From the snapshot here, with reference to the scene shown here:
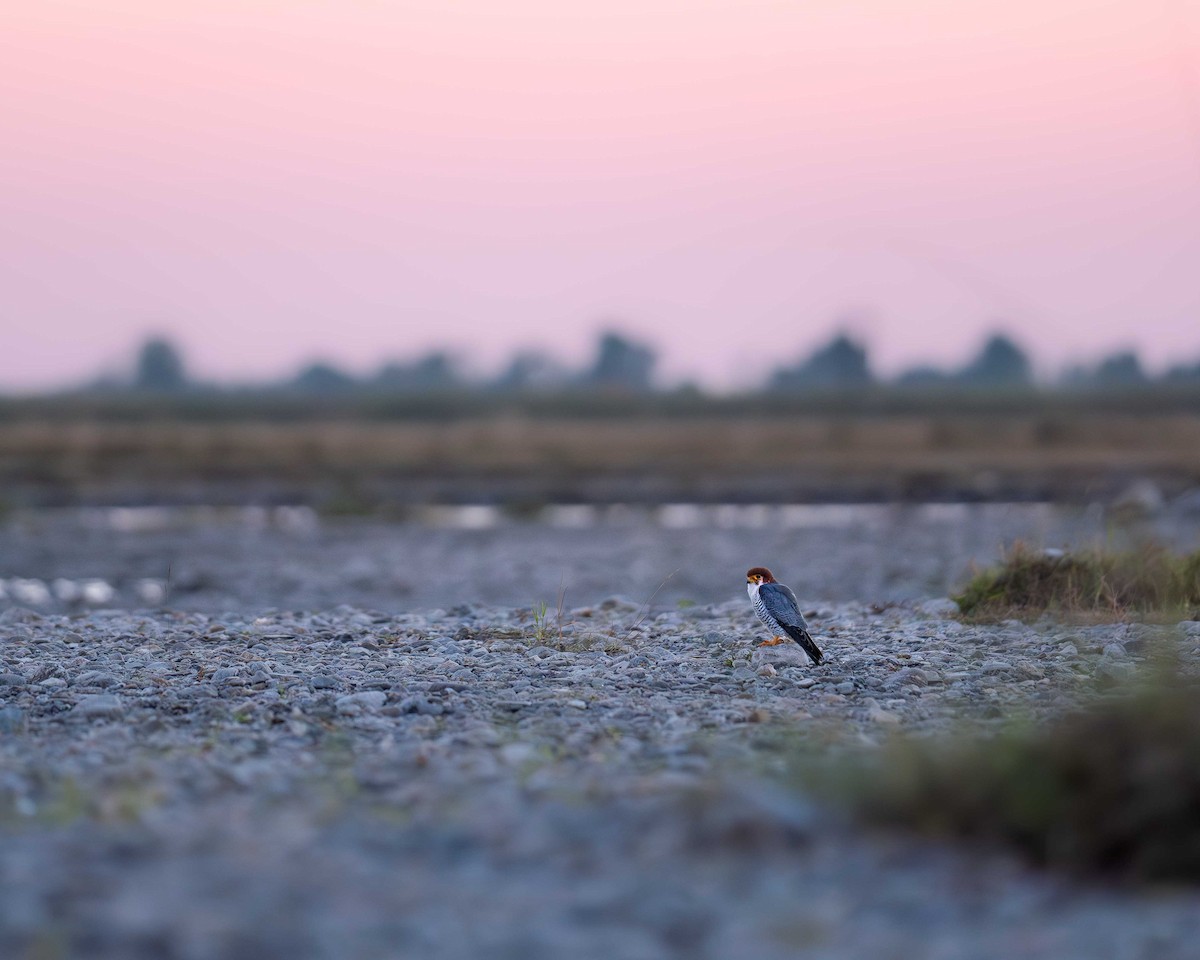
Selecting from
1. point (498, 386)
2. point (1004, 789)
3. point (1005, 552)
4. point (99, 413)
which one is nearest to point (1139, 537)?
point (1005, 552)

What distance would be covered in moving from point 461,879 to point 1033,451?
46259 mm

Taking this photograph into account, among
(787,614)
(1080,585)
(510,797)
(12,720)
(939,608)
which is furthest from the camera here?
(939,608)

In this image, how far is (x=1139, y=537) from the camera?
11930mm

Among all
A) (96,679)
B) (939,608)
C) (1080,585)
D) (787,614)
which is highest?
(787,614)

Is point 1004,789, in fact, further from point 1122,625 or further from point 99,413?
point 99,413

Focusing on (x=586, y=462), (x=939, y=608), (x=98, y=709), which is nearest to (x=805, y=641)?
(x=939, y=608)

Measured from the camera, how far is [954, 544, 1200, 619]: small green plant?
10289mm

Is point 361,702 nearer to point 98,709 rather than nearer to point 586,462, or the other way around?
point 98,709

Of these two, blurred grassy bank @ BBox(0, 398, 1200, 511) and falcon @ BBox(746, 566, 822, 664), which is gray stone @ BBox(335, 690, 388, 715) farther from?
blurred grassy bank @ BBox(0, 398, 1200, 511)

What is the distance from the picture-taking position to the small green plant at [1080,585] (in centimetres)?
1029

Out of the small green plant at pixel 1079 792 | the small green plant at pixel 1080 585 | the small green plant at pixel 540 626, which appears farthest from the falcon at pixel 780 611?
the small green plant at pixel 1079 792

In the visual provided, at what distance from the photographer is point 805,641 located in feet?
26.7

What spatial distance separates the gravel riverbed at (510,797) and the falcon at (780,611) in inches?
7.1

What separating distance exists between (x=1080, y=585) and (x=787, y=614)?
3.49m
